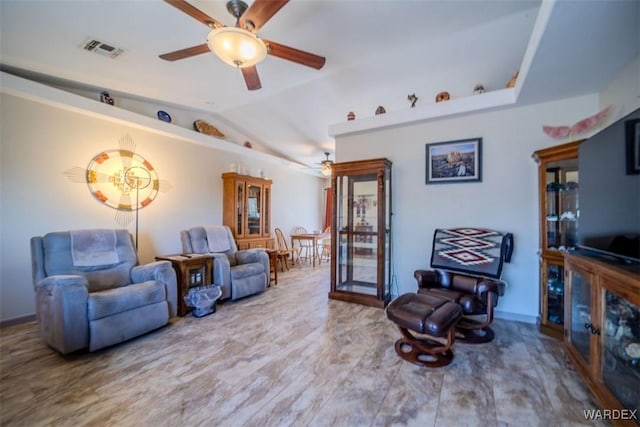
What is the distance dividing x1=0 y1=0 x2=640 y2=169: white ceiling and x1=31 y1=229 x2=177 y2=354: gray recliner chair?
187cm

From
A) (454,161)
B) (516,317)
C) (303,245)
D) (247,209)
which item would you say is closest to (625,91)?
(454,161)

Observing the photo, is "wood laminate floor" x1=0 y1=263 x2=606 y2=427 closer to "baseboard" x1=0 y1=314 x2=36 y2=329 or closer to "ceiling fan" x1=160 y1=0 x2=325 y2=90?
"baseboard" x1=0 y1=314 x2=36 y2=329

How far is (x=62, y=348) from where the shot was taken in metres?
2.06

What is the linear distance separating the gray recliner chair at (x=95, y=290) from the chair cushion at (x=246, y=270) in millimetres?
806

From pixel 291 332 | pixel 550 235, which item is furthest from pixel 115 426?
pixel 550 235

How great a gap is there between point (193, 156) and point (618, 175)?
4.95 m

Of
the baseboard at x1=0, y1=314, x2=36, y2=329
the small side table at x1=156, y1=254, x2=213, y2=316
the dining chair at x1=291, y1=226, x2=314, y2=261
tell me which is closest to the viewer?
the baseboard at x1=0, y1=314, x2=36, y2=329

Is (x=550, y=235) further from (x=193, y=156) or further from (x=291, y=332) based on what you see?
(x=193, y=156)

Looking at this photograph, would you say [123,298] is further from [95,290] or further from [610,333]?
[610,333]

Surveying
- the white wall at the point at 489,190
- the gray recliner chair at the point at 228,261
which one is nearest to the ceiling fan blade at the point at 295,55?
→ the white wall at the point at 489,190

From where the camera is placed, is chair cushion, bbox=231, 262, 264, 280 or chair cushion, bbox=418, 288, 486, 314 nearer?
chair cushion, bbox=418, 288, 486, 314

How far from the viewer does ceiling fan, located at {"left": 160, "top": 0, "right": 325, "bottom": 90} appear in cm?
178

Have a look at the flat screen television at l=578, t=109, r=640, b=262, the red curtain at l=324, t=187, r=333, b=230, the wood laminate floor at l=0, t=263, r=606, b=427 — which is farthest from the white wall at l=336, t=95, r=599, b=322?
the red curtain at l=324, t=187, r=333, b=230

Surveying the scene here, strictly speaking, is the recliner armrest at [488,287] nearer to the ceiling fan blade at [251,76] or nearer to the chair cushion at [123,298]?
the ceiling fan blade at [251,76]
